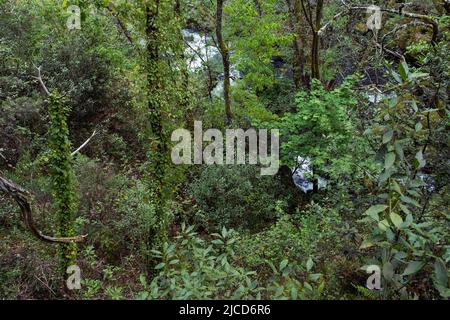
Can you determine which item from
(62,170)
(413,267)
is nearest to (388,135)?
(413,267)

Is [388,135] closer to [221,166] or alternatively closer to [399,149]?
[399,149]

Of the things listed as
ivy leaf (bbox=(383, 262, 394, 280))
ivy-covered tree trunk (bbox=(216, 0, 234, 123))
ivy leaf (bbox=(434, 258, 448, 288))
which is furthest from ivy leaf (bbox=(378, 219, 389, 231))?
ivy-covered tree trunk (bbox=(216, 0, 234, 123))

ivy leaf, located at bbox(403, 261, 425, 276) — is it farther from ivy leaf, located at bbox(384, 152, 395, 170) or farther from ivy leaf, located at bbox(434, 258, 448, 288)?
ivy leaf, located at bbox(384, 152, 395, 170)

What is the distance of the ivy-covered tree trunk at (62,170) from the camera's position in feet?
17.1

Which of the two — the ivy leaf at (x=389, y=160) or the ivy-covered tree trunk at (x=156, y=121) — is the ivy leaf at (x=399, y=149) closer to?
the ivy leaf at (x=389, y=160)

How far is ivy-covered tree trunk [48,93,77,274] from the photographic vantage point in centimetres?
523

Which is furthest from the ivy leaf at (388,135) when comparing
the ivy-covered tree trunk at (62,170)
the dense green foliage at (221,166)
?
the ivy-covered tree trunk at (62,170)

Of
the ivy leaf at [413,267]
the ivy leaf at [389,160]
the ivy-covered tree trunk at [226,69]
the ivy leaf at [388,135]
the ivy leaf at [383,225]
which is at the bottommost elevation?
the ivy leaf at [413,267]

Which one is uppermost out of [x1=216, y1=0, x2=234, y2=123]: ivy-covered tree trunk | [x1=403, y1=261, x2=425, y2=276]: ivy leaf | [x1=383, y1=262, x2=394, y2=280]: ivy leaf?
[x1=216, y1=0, x2=234, y2=123]: ivy-covered tree trunk

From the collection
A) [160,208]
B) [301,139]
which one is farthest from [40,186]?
[301,139]

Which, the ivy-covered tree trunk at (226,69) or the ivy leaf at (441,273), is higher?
the ivy-covered tree trunk at (226,69)

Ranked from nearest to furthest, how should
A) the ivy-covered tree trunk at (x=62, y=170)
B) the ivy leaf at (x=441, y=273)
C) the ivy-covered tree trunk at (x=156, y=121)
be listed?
the ivy leaf at (x=441, y=273)
the ivy-covered tree trunk at (x=62, y=170)
the ivy-covered tree trunk at (x=156, y=121)

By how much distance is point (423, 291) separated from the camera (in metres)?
3.40

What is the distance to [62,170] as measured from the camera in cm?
531
